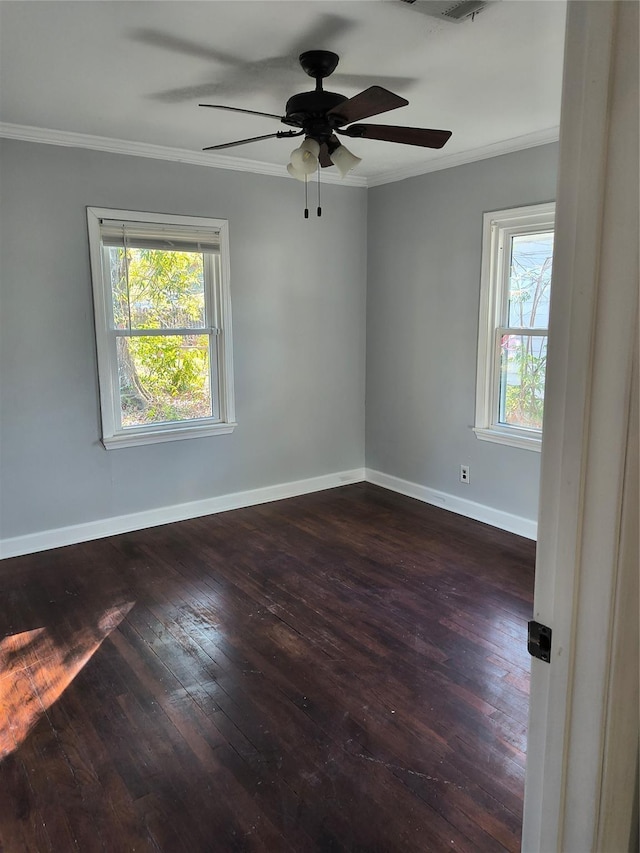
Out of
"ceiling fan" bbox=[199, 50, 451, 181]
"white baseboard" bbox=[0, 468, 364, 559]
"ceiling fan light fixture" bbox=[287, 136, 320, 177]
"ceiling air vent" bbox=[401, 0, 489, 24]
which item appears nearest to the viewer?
"ceiling air vent" bbox=[401, 0, 489, 24]

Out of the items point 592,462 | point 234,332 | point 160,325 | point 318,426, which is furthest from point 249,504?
point 592,462

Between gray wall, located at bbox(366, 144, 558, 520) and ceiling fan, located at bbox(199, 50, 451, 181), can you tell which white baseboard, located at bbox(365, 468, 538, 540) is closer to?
gray wall, located at bbox(366, 144, 558, 520)

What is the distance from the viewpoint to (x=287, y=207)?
4570 mm

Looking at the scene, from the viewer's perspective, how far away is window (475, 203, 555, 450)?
384 centimetres

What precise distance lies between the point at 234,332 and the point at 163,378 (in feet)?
2.08

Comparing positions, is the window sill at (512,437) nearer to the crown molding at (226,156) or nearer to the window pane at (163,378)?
the crown molding at (226,156)

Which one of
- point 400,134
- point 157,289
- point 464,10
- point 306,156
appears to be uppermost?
point 464,10

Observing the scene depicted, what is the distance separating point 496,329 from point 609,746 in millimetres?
3492

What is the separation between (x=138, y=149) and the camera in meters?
3.82

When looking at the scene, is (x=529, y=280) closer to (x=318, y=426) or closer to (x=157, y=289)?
(x=318, y=426)

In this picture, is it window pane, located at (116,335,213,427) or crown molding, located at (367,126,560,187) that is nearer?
crown molding, located at (367,126,560,187)

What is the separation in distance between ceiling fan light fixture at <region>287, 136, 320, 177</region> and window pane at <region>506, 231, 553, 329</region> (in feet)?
6.05

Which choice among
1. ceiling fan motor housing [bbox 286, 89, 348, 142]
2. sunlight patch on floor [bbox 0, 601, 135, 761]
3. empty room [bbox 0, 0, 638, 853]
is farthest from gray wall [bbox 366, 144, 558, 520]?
sunlight patch on floor [bbox 0, 601, 135, 761]

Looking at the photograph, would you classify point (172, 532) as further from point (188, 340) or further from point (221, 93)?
A: point (221, 93)
